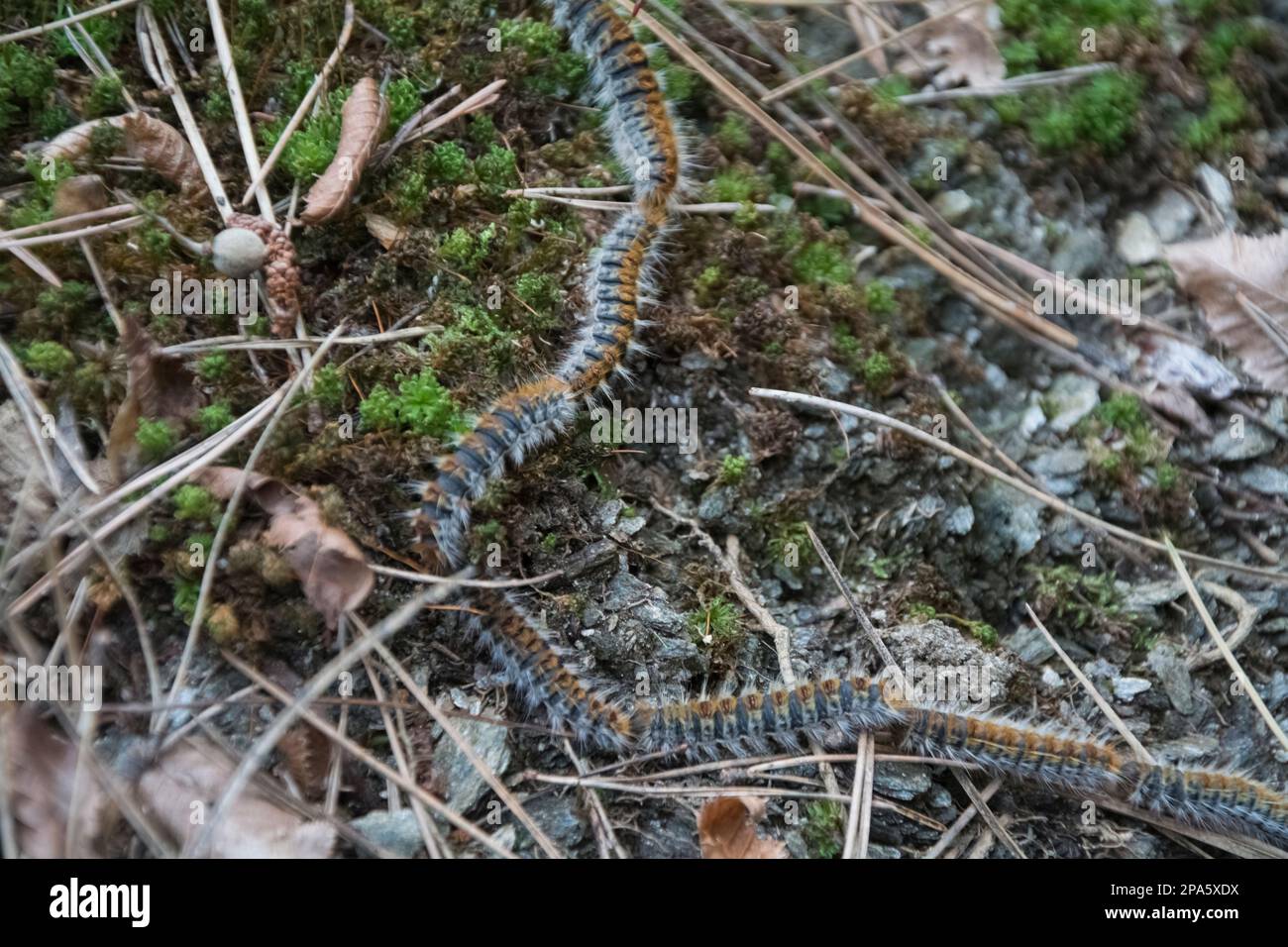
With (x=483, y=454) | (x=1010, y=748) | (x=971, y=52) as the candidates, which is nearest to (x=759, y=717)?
(x=1010, y=748)

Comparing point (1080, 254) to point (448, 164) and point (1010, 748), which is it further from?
point (448, 164)

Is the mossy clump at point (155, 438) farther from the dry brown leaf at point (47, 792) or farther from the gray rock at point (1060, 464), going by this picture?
the gray rock at point (1060, 464)

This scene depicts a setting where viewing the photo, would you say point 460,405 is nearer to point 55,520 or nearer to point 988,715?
point 55,520

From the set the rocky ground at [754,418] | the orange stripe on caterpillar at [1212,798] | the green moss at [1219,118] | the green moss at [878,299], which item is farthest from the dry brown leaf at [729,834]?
the green moss at [1219,118]

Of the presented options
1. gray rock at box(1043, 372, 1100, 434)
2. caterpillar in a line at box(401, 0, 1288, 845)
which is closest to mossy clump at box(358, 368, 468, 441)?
caterpillar in a line at box(401, 0, 1288, 845)

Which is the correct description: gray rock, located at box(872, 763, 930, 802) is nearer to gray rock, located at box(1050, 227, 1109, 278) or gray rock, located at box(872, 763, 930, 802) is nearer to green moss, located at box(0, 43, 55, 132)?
gray rock, located at box(1050, 227, 1109, 278)
